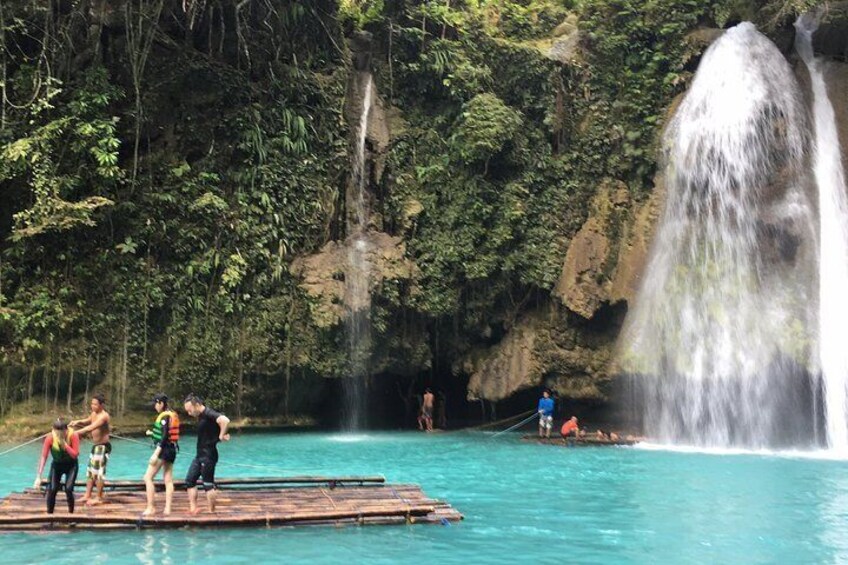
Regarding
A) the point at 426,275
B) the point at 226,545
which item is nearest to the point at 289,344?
the point at 426,275

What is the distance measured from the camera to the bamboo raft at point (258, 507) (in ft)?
26.8

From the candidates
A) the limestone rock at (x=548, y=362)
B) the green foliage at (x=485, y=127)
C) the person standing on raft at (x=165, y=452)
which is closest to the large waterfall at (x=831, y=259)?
the limestone rock at (x=548, y=362)

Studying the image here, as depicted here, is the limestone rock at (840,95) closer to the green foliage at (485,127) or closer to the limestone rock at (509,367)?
the green foliage at (485,127)

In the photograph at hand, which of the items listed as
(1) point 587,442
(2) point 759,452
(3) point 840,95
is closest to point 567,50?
(3) point 840,95

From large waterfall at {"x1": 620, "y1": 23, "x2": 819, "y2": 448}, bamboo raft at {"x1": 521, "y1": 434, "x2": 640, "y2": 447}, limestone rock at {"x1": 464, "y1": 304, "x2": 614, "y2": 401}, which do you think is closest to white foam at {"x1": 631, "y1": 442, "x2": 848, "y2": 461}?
bamboo raft at {"x1": 521, "y1": 434, "x2": 640, "y2": 447}

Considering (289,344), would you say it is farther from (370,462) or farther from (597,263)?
(597,263)

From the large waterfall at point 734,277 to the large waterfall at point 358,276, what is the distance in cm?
686

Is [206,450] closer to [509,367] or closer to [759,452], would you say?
[759,452]

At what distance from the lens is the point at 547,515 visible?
9.43 meters

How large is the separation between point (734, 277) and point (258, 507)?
13.4m

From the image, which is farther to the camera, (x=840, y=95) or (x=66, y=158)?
(x=840, y=95)

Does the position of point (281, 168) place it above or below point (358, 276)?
above

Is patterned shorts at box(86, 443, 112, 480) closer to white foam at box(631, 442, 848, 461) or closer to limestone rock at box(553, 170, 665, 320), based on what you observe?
white foam at box(631, 442, 848, 461)

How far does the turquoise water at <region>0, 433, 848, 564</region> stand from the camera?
7453 mm
